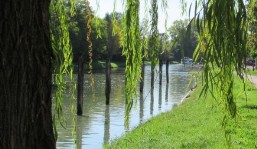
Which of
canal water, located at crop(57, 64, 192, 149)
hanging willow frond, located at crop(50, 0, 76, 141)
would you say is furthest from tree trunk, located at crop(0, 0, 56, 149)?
canal water, located at crop(57, 64, 192, 149)

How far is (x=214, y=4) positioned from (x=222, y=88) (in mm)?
477

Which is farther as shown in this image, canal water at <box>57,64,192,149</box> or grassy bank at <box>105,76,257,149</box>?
canal water at <box>57,64,192,149</box>

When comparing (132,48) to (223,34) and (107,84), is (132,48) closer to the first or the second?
(223,34)

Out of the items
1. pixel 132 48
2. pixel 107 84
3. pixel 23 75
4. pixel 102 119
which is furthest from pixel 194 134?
pixel 107 84

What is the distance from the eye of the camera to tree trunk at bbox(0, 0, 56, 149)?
198 centimetres

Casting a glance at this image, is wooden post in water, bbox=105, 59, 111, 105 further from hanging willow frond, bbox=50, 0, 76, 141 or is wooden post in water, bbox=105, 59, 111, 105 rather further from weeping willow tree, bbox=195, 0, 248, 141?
weeping willow tree, bbox=195, 0, 248, 141

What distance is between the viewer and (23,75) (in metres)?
2.01

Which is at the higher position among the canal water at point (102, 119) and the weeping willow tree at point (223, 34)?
the weeping willow tree at point (223, 34)

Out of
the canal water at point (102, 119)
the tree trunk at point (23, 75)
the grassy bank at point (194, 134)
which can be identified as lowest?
the canal water at point (102, 119)

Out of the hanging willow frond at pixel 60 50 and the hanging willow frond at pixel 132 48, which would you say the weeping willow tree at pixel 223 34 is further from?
the hanging willow frond at pixel 60 50

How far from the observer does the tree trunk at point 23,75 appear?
6.49ft

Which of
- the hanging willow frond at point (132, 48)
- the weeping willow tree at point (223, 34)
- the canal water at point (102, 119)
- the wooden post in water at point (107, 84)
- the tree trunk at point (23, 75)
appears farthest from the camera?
the wooden post in water at point (107, 84)

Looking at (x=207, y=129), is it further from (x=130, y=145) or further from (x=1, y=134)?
(x=1, y=134)

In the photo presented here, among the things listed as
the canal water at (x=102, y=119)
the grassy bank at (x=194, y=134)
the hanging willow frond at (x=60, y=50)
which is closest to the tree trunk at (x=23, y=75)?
the hanging willow frond at (x=60, y=50)
